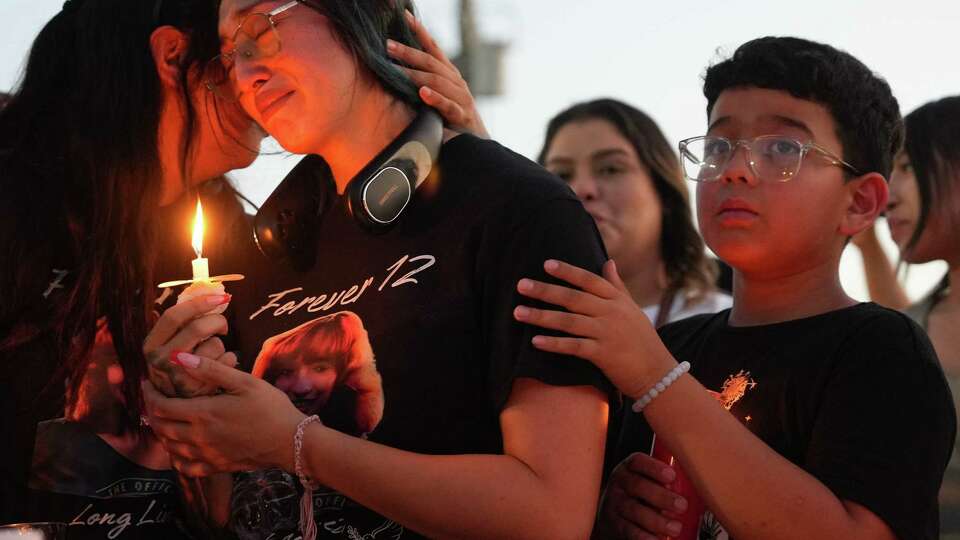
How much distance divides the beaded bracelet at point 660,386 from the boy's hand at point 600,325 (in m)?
0.01

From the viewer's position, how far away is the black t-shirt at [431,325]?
2098 mm

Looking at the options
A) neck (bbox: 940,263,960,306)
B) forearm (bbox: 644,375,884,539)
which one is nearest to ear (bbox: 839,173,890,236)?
forearm (bbox: 644,375,884,539)

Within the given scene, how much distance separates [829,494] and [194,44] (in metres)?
1.77

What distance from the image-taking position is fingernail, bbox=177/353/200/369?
209 cm

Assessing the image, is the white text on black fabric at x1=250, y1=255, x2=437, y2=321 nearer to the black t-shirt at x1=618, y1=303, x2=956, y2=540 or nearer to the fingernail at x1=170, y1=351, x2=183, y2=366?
the fingernail at x1=170, y1=351, x2=183, y2=366

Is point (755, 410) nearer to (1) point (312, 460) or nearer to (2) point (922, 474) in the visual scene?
(2) point (922, 474)

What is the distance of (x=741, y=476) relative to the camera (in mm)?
2162

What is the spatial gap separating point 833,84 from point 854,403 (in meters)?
0.77

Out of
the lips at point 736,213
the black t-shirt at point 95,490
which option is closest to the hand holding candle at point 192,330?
the black t-shirt at point 95,490

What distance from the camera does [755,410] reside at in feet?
7.93

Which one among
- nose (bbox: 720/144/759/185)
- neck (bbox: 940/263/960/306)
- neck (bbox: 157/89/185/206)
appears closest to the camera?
nose (bbox: 720/144/759/185)

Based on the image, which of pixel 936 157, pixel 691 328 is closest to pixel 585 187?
pixel 936 157

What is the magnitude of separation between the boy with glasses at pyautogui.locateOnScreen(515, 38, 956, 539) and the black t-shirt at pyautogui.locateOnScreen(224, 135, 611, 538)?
9 cm

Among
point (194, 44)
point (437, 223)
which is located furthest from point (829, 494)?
point (194, 44)
